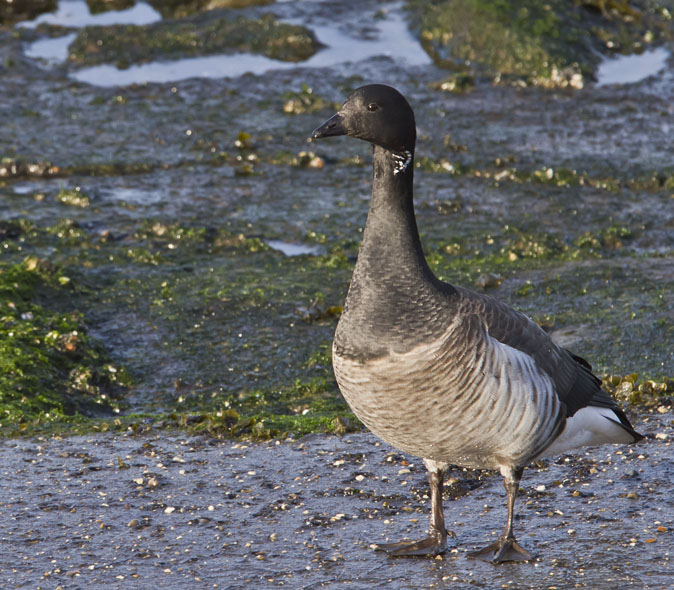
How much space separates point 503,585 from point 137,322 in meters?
6.42

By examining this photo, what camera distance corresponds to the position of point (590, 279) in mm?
12086

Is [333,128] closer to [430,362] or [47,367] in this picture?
[430,362]

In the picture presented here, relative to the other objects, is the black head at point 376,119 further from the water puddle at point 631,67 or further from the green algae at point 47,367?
the water puddle at point 631,67

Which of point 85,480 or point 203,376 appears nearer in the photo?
point 85,480

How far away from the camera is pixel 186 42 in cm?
2133

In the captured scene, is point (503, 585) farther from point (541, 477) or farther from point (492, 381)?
point (541, 477)

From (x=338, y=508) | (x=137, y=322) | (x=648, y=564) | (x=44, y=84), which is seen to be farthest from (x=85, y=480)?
(x=44, y=84)

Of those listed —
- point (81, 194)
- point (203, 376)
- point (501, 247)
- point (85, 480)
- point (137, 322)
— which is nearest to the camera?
point (85, 480)

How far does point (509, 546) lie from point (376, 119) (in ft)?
9.71

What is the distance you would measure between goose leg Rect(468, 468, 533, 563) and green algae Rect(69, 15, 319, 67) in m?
15.3

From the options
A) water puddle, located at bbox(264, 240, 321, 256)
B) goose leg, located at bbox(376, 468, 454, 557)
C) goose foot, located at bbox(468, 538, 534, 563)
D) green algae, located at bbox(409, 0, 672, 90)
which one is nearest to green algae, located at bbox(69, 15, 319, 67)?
green algae, located at bbox(409, 0, 672, 90)

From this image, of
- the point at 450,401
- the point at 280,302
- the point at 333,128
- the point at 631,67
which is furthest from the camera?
the point at 631,67

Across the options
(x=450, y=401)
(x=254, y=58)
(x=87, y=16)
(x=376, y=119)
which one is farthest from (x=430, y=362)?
(x=87, y=16)

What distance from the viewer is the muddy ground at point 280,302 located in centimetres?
715
